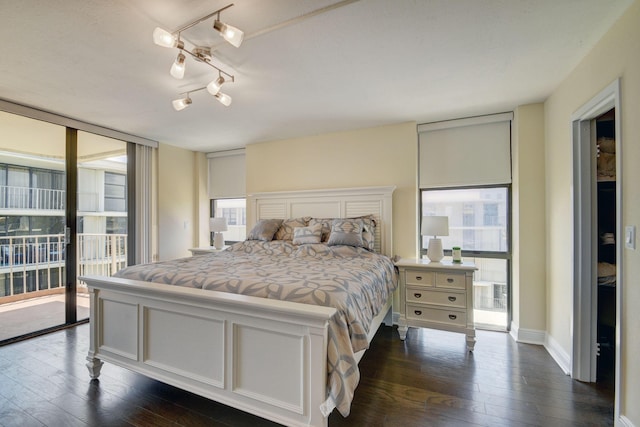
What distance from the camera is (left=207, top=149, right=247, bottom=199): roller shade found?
4711 mm

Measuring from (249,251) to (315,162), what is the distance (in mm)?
1525

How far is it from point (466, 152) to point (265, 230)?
260 centimetres

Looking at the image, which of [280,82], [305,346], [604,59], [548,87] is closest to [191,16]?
[280,82]

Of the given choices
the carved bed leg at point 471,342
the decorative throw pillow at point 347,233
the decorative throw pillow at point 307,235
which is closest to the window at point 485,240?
the carved bed leg at point 471,342

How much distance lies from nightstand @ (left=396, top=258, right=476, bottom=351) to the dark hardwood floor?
0.25 meters

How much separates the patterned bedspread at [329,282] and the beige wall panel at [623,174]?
1.42 metres

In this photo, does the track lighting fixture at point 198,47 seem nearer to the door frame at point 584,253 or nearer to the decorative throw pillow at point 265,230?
the decorative throw pillow at point 265,230

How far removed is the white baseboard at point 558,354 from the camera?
2.23m

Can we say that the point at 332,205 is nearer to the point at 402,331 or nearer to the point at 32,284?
the point at 402,331

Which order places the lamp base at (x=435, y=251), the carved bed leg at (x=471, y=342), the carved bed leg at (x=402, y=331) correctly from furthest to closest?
1. the lamp base at (x=435, y=251)
2. the carved bed leg at (x=402, y=331)
3. the carved bed leg at (x=471, y=342)

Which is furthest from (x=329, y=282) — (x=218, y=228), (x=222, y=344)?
(x=218, y=228)

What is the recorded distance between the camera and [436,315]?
276 centimetres

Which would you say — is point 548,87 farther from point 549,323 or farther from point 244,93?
point 244,93

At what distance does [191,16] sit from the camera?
1.62 meters
